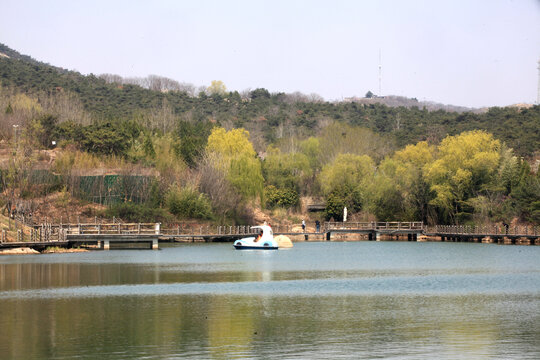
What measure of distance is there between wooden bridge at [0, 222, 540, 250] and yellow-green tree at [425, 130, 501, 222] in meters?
2.98

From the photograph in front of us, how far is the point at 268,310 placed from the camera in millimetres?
24703

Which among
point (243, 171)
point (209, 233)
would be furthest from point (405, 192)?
point (209, 233)

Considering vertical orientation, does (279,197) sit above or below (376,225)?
above

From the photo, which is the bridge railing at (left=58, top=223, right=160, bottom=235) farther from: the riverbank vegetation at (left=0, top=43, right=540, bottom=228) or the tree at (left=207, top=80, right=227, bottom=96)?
the tree at (left=207, top=80, right=227, bottom=96)

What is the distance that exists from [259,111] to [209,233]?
262 feet

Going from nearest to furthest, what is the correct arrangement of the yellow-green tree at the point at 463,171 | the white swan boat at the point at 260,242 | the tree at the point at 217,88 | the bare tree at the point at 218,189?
the white swan boat at the point at 260,242
the yellow-green tree at the point at 463,171
the bare tree at the point at 218,189
the tree at the point at 217,88

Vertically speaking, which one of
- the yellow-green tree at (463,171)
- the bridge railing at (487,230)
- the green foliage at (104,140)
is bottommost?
the bridge railing at (487,230)

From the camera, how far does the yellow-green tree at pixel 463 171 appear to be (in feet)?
243

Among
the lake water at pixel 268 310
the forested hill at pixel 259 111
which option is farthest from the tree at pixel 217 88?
the lake water at pixel 268 310

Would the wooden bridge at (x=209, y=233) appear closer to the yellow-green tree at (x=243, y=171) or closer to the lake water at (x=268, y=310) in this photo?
the yellow-green tree at (x=243, y=171)

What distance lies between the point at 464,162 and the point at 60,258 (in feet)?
140

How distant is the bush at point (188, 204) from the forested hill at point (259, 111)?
94.8ft

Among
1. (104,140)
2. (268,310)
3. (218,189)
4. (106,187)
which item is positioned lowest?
(268,310)

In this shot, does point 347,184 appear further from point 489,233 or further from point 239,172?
point 489,233
